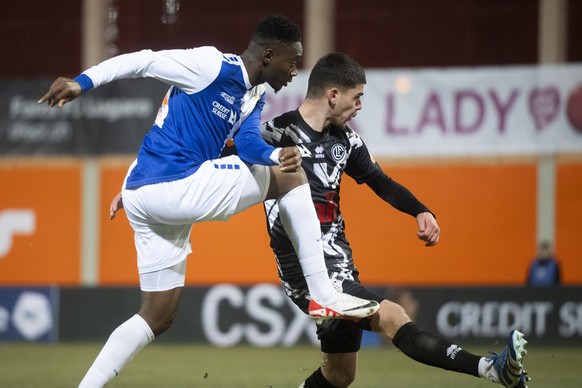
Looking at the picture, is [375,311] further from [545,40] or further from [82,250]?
[82,250]

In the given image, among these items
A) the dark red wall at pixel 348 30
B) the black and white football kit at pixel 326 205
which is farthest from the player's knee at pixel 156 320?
the dark red wall at pixel 348 30

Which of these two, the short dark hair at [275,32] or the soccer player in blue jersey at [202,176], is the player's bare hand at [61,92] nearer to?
the soccer player in blue jersey at [202,176]

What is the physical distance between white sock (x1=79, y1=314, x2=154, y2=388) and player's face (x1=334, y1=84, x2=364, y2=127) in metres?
1.60

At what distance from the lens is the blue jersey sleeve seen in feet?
17.1

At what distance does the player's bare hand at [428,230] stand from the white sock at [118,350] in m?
1.59

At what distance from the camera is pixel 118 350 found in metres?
5.21

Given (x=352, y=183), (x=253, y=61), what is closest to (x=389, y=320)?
(x=253, y=61)

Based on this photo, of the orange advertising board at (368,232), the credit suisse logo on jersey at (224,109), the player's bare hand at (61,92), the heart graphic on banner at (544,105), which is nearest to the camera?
the player's bare hand at (61,92)

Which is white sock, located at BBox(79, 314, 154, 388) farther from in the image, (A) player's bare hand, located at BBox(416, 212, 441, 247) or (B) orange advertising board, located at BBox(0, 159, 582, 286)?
(B) orange advertising board, located at BBox(0, 159, 582, 286)

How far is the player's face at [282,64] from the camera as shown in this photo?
5305 millimetres

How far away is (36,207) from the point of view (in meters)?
17.2

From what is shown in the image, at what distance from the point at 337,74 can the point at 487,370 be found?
1.84m

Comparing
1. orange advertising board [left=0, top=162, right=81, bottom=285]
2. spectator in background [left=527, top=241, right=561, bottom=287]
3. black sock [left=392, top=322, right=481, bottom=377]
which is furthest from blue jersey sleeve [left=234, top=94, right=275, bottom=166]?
orange advertising board [left=0, top=162, right=81, bottom=285]

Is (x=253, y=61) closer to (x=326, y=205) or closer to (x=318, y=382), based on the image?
(x=326, y=205)
